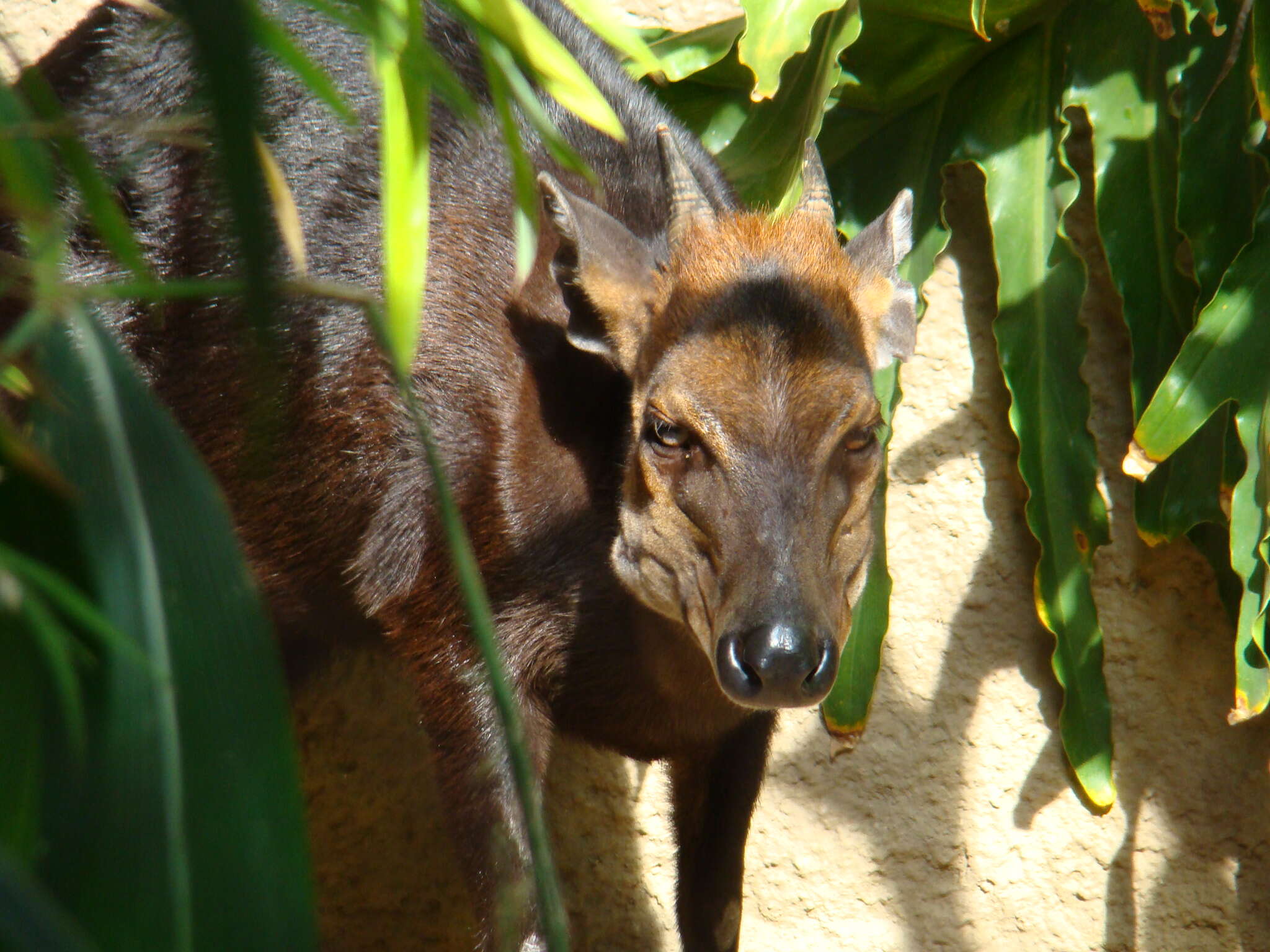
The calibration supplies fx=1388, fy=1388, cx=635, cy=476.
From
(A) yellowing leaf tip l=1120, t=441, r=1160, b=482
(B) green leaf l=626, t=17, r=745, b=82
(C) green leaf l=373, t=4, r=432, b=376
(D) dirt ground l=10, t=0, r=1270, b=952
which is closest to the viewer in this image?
(C) green leaf l=373, t=4, r=432, b=376

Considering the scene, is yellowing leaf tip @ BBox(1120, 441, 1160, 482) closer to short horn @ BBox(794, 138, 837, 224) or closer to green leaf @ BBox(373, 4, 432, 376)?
short horn @ BBox(794, 138, 837, 224)

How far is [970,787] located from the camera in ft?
11.5

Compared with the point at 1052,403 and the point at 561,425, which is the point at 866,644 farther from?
the point at 561,425

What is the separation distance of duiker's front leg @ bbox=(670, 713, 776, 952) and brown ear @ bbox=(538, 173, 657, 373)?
32.6 inches

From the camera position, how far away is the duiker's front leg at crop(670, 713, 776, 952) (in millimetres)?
2805

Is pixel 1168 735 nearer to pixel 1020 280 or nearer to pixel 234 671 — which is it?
pixel 1020 280

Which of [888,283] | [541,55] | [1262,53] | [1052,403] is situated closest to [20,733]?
[541,55]

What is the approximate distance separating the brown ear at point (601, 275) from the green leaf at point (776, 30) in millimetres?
472

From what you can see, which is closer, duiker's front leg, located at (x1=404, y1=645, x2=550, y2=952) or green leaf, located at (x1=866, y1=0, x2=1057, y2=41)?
duiker's front leg, located at (x1=404, y1=645, x2=550, y2=952)

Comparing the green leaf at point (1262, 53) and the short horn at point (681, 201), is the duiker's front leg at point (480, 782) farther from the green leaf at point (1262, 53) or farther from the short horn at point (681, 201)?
the green leaf at point (1262, 53)

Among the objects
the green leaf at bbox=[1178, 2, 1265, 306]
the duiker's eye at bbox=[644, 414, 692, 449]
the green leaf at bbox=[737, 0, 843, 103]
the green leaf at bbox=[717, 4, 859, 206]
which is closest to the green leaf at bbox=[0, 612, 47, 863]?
the duiker's eye at bbox=[644, 414, 692, 449]

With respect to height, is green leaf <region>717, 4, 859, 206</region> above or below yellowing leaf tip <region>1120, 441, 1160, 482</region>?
above

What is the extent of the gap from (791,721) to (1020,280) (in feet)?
4.02

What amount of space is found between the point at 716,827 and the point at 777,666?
967 mm
